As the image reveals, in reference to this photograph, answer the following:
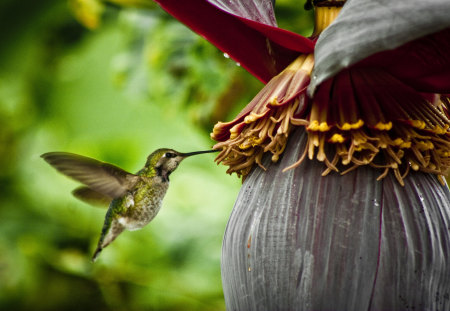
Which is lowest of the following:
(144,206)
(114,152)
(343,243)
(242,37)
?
(343,243)

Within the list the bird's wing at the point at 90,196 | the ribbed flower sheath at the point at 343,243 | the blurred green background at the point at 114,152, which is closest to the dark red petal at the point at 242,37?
the ribbed flower sheath at the point at 343,243

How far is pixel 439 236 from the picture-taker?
75 cm

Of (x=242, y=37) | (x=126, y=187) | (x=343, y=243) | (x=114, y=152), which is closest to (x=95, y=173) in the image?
(x=126, y=187)

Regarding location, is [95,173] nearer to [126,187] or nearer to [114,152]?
[126,187]

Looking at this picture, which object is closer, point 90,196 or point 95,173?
point 95,173

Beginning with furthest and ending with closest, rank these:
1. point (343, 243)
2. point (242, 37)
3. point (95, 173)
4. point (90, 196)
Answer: point (90, 196)
point (95, 173)
point (242, 37)
point (343, 243)

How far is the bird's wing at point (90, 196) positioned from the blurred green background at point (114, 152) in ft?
1.71

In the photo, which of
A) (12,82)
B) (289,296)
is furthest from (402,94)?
(12,82)

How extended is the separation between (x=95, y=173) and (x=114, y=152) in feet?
4.81

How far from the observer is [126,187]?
4.49 ft

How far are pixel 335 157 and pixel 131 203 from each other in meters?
0.67

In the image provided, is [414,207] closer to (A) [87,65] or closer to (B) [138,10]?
(B) [138,10]

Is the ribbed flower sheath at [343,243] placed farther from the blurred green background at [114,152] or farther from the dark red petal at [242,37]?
the blurred green background at [114,152]

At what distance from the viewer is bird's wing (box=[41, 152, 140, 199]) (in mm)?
1214
